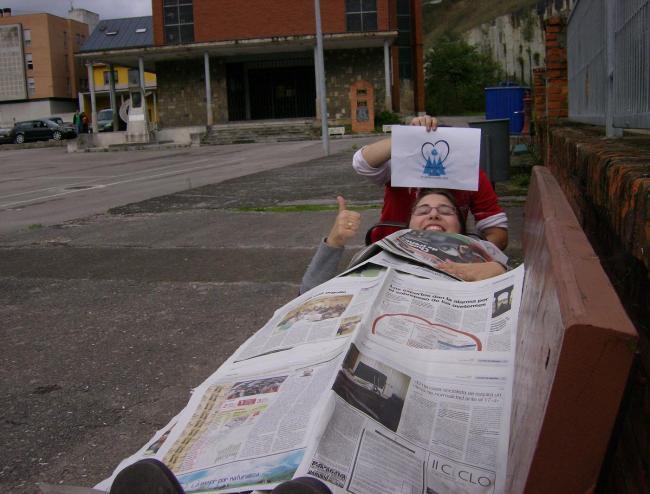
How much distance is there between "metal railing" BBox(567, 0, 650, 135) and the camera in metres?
2.74

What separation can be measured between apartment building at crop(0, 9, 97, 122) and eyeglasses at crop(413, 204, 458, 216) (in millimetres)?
71182

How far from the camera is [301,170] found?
14938 mm

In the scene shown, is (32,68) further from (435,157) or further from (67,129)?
(435,157)

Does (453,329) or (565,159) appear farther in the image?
(565,159)

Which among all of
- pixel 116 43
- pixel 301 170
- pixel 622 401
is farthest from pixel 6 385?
pixel 116 43

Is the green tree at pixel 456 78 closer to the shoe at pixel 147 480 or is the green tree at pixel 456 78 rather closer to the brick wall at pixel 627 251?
the brick wall at pixel 627 251

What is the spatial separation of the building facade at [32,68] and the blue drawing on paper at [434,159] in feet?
232

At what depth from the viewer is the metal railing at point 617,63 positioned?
8.98ft

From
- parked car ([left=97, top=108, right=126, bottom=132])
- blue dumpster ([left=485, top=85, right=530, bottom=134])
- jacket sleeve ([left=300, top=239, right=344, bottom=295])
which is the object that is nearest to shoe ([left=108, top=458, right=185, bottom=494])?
jacket sleeve ([left=300, top=239, right=344, bottom=295])

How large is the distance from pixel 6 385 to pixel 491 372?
7.50 feet

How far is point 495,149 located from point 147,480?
7.59m

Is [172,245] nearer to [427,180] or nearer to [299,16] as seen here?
[427,180]

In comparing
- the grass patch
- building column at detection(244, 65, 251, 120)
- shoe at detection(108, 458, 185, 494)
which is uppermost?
building column at detection(244, 65, 251, 120)

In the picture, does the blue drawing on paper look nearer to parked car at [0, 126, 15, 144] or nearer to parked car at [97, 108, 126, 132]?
parked car at [97, 108, 126, 132]
